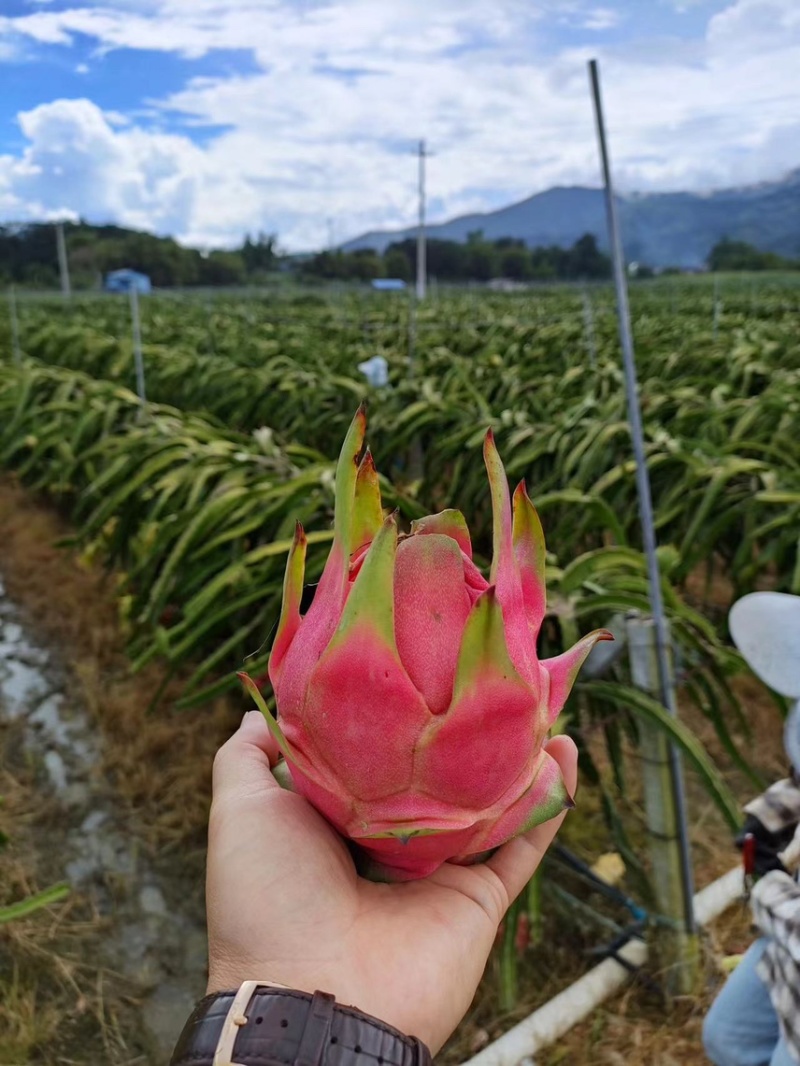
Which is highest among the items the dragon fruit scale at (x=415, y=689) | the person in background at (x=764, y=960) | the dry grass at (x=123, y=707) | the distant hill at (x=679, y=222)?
the distant hill at (x=679, y=222)

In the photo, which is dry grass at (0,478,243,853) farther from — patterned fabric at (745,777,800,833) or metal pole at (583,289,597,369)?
metal pole at (583,289,597,369)

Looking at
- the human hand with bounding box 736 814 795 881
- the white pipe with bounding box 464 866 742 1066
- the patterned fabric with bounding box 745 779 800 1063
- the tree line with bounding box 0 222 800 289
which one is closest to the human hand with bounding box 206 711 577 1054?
the patterned fabric with bounding box 745 779 800 1063

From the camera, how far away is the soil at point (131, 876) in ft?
3.69

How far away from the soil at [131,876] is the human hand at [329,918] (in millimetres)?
672

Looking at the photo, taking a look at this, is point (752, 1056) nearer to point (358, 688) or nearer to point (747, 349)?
point (358, 688)

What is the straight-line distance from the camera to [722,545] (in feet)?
4.95

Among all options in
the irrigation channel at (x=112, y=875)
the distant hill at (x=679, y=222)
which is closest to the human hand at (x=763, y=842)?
the irrigation channel at (x=112, y=875)

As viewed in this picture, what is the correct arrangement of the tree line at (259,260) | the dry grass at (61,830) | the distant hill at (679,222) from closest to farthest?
the dry grass at (61,830) → the tree line at (259,260) → the distant hill at (679,222)

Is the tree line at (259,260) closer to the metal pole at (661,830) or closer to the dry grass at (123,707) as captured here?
the dry grass at (123,707)

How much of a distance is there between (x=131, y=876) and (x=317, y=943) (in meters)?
1.11

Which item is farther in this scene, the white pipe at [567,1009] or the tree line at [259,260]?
the tree line at [259,260]

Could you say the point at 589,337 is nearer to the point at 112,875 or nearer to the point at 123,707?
the point at 123,707

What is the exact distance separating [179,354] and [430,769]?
3360 millimetres

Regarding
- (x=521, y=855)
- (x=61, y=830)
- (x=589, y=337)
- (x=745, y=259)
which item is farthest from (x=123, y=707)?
(x=745, y=259)
